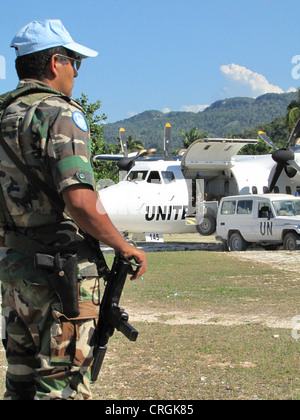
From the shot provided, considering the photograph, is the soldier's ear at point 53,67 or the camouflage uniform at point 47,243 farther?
the soldier's ear at point 53,67

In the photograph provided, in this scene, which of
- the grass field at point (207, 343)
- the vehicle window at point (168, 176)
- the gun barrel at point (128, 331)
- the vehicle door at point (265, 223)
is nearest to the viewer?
the gun barrel at point (128, 331)

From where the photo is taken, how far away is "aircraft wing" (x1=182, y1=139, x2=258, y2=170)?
18980mm

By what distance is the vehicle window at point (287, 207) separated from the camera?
54.5 feet

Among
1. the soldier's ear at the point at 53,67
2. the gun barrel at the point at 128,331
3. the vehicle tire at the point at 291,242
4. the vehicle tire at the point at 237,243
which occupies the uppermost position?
the soldier's ear at the point at 53,67

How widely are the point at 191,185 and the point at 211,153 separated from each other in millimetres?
1301

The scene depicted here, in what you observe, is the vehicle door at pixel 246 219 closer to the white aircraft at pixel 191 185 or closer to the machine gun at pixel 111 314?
the white aircraft at pixel 191 185

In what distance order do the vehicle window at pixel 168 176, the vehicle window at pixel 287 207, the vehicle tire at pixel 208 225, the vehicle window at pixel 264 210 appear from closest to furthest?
the vehicle window at pixel 287 207 → the vehicle window at pixel 264 210 → the vehicle window at pixel 168 176 → the vehicle tire at pixel 208 225

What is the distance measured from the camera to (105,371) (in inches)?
209

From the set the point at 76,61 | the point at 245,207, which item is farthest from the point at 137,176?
the point at 76,61

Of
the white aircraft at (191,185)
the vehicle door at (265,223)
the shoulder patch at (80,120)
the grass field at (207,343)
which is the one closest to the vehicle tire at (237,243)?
the vehicle door at (265,223)

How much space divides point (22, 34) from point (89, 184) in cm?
92

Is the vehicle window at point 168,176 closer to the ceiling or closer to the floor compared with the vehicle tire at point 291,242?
closer to the ceiling

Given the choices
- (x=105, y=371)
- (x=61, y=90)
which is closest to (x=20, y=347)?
(x=61, y=90)
